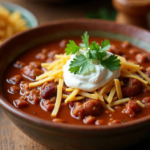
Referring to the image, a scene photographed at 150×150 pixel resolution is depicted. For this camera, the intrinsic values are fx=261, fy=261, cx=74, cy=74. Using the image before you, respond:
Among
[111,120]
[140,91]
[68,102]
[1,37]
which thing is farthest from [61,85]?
[1,37]

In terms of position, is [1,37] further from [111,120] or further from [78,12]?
[111,120]

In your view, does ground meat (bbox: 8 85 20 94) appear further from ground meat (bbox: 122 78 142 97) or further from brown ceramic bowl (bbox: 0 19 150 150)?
ground meat (bbox: 122 78 142 97)

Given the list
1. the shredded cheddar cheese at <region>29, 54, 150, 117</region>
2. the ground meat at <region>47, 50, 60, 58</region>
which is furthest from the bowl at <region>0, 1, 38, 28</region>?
the shredded cheddar cheese at <region>29, 54, 150, 117</region>

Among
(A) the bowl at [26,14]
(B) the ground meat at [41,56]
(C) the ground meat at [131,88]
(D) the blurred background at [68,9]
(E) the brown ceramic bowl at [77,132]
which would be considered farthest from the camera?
(D) the blurred background at [68,9]

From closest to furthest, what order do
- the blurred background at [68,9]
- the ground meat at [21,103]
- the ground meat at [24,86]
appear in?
the ground meat at [21,103]
the ground meat at [24,86]
the blurred background at [68,9]

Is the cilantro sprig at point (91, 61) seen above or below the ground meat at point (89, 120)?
above

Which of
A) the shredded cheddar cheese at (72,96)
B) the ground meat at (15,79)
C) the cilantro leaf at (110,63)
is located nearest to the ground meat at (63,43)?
the ground meat at (15,79)

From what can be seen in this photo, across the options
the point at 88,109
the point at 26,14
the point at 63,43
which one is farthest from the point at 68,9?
the point at 88,109

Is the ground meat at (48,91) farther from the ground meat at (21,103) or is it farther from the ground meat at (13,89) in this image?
the ground meat at (13,89)

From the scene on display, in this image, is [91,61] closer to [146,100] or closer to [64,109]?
[64,109]
